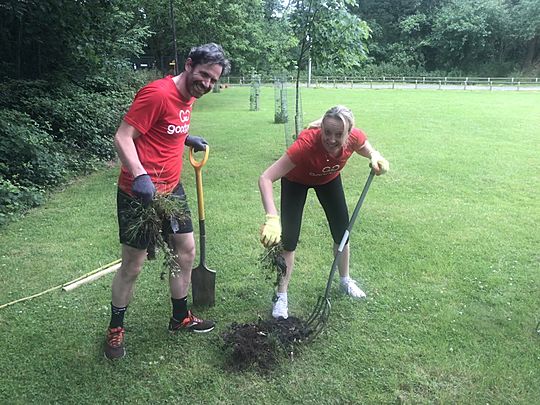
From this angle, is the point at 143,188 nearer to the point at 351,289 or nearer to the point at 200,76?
the point at 200,76

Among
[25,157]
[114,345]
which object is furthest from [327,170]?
[25,157]

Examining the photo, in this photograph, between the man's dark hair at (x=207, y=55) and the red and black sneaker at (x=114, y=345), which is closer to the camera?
the man's dark hair at (x=207, y=55)

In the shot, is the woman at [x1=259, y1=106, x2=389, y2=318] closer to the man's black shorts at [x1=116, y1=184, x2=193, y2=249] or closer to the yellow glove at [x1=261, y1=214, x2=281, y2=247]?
the yellow glove at [x1=261, y1=214, x2=281, y2=247]

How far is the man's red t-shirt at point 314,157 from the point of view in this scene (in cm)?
287

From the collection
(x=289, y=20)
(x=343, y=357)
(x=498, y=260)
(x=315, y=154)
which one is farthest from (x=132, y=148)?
(x=289, y=20)

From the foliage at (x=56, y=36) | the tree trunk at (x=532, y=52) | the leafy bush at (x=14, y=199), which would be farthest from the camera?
the tree trunk at (x=532, y=52)

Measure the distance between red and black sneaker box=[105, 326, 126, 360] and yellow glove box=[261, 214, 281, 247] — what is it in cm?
105

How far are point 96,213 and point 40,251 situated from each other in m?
1.16

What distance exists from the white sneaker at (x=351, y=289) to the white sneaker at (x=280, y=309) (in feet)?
1.82

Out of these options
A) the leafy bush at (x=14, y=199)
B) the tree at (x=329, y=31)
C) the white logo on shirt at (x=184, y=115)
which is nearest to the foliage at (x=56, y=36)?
the leafy bush at (x=14, y=199)

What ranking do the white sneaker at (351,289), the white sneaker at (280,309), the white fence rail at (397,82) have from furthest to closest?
the white fence rail at (397,82) < the white sneaker at (351,289) < the white sneaker at (280,309)

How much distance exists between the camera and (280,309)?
3312mm

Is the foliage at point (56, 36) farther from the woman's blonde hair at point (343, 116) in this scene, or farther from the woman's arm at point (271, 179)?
the woman's blonde hair at point (343, 116)

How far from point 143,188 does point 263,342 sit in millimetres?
1203
